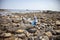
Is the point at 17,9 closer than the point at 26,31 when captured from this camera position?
No

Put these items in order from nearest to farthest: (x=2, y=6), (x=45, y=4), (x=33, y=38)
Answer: (x=33, y=38) < (x=2, y=6) < (x=45, y=4)

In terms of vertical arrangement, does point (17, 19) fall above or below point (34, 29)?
above

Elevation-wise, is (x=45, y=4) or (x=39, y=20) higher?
(x=45, y=4)

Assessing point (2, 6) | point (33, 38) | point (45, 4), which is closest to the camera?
point (33, 38)

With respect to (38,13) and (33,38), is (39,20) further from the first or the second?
(33,38)

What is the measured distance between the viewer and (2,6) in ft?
5.05

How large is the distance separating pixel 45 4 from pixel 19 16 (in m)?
0.50

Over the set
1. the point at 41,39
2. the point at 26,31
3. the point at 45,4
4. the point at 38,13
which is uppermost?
the point at 45,4

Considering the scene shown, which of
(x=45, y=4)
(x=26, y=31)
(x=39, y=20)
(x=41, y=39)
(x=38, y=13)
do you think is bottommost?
(x=41, y=39)

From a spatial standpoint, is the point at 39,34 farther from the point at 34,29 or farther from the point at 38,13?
the point at 38,13

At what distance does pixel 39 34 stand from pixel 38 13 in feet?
1.18

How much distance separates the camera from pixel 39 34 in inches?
58.4

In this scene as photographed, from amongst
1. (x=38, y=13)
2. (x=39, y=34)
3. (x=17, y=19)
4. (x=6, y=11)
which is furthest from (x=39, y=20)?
(x=6, y=11)

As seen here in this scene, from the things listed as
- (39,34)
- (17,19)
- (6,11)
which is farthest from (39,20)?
(6,11)
